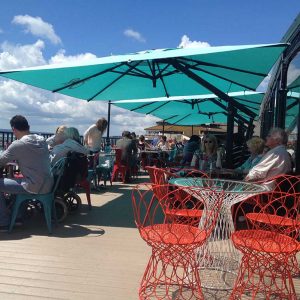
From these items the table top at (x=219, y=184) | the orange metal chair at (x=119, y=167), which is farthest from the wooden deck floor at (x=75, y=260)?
the orange metal chair at (x=119, y=167)

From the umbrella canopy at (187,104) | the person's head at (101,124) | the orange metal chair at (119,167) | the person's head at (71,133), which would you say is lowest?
the orange metal chair at (119,167)

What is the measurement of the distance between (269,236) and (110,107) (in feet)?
31.4

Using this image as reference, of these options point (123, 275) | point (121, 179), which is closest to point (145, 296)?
point (123, 275)

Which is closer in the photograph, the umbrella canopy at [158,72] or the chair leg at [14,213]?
the chair leg at [14,213]

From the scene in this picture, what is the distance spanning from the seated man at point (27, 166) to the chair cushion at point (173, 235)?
1917 millimetres

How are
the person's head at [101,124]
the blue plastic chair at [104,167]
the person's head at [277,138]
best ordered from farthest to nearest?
1. the blue plastic chair at [104,167]
2. the person's head at [101,124]
3. the person's head at [277,138]

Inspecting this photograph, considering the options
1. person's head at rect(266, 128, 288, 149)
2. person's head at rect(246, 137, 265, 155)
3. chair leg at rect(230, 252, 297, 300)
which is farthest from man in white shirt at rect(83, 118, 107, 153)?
chair leg at rect(230, 252, 297, 300)

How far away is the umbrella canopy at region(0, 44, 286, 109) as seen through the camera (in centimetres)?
439

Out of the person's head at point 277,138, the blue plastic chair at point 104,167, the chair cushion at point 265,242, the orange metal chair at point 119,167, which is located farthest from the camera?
the orange metal chair at point 119,167

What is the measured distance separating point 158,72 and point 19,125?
108 inches

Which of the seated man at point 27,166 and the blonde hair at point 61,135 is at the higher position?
the blonde hair at point 61,135

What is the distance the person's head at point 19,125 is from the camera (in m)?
4.20

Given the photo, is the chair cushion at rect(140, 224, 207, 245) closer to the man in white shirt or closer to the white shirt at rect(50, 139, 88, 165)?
the white shirt at rect(50, 139, 88, 165)

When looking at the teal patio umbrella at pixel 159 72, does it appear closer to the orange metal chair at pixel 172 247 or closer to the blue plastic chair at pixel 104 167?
the blue plastic chair at pixel 104 167
